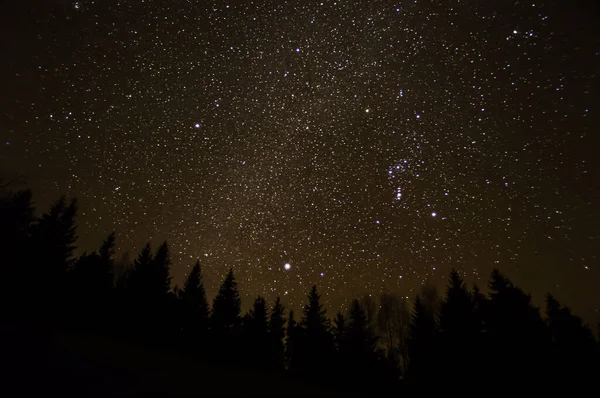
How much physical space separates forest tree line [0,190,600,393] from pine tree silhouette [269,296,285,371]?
0.83 feet

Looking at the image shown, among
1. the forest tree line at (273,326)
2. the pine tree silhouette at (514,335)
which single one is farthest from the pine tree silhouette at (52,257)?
the pine tree silhouette at (514,335)

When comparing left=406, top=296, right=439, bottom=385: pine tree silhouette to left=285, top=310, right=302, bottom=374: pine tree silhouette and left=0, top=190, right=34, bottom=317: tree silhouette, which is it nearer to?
left=285, top=310, right=302, bottom=374: pine tree silhouette

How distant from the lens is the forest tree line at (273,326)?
70.3 ft

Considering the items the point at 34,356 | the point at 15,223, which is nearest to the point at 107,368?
the point at 34,356

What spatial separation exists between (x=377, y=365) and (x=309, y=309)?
10865mm

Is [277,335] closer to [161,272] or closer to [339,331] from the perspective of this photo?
[339,331]

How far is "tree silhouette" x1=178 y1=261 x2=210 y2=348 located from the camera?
30.3m

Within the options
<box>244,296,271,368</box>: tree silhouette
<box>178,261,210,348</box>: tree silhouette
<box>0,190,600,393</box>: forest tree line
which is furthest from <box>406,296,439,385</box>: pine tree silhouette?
<box>178,261,210,348</box>: tree silhouette

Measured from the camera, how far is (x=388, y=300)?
43.7 m

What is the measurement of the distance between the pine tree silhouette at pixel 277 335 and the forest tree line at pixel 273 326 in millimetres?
252

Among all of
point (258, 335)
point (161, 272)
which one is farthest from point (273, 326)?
point (161, 272)

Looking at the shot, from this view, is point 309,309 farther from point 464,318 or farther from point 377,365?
point 464,318

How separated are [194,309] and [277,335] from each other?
44.0ft

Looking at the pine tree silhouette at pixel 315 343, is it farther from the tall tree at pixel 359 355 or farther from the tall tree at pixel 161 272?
the tall tree at pixel 161 272
